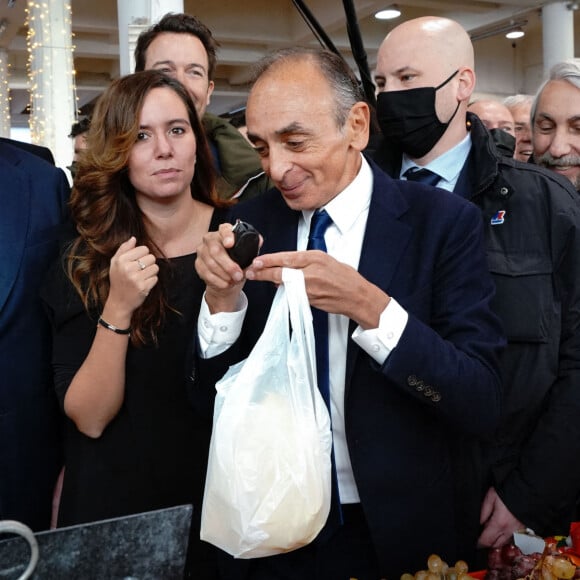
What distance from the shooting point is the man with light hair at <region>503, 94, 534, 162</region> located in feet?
12.7

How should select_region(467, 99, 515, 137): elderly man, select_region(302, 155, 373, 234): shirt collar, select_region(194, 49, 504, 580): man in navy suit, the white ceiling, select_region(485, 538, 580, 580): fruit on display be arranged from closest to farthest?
1. select_region(485, 538, 580, 580): fruit on display
2. select_region(194, 49, 504, 580): man in navy suit
3. select_region(302, 155, 373, 234): shirt collar
4. select_region(467, 99, 515, 137): elderly man
5. the white ceiling

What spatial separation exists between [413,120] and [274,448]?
109 cm

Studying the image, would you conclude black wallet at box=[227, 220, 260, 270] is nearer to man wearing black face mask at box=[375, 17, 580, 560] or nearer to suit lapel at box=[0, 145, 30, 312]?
man wearing black face mask at box=[375, 17, 580, 560]

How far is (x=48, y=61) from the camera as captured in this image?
612 cm

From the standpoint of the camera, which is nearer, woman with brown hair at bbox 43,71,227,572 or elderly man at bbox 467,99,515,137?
woman with brown hair at bbox 43,71,227,572

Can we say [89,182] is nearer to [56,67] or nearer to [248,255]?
[248,255]

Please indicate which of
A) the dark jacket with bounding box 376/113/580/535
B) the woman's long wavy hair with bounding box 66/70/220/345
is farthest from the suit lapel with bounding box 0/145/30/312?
the dark jacket with bounding box 376/113/580/535

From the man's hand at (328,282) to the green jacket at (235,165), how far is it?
0.97m

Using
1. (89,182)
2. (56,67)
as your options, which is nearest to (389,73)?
(89,182)

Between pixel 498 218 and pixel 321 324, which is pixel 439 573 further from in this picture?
pixel 498 218

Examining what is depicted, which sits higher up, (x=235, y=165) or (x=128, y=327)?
(x=235, y=165)

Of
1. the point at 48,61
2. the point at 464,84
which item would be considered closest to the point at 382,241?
the point at 464,84

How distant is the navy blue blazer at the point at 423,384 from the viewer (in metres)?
1.34

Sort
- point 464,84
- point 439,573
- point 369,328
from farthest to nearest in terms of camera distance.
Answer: point 464,84 → point 369,328 → point 439,573
